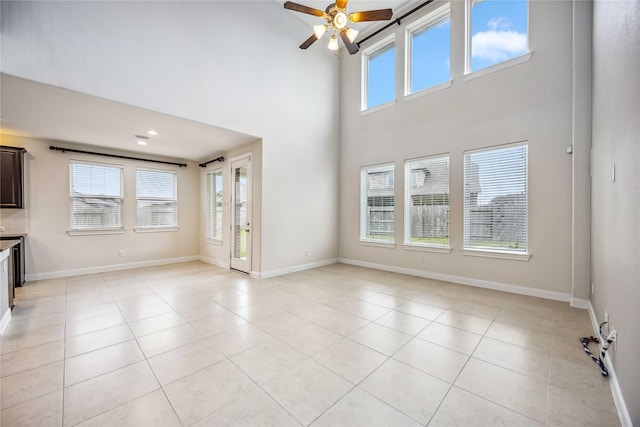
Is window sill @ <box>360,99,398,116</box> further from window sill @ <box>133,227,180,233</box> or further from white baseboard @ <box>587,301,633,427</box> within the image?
window sill @ <box>133,227,180,233</box>

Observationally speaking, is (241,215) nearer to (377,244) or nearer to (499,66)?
(377,244)

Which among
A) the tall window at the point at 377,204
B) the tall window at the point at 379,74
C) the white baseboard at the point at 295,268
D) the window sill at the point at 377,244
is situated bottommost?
the white baseboard at the point at 295,268

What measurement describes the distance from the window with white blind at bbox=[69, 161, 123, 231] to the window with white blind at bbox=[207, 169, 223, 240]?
182 cm

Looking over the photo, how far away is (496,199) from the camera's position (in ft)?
13.5

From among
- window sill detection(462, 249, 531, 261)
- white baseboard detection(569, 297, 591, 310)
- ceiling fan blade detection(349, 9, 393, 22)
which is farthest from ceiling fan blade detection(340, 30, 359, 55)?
white baseboard detection(569, 297, 591, 310)

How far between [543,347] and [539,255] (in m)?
1.87

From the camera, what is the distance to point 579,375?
1.95 meters

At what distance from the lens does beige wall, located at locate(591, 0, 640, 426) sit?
140 centimetres

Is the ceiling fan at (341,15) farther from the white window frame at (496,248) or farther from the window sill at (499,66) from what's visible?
the white window frame at (496,248)

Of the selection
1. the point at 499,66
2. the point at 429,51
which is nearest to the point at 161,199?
the point at 429,51

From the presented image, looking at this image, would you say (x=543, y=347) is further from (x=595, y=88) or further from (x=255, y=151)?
(x=255, y=151)

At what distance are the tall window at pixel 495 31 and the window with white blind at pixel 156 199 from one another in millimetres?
6901

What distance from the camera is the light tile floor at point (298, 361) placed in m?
1.59

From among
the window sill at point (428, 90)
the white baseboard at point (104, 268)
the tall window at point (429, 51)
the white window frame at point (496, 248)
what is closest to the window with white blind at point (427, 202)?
the white window frame at point (496, 248)
